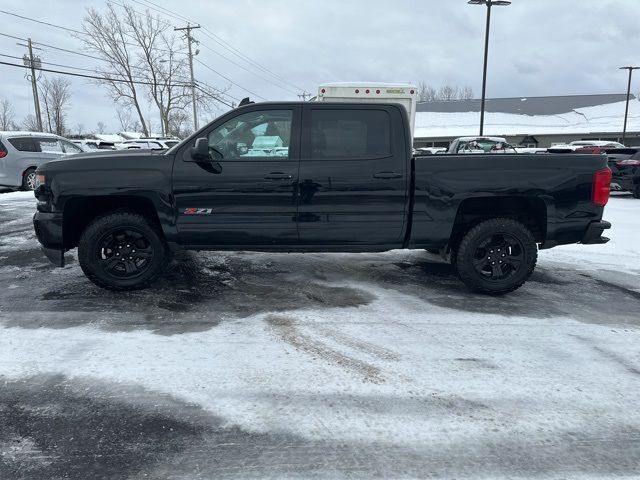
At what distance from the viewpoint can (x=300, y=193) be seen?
15.5 feet

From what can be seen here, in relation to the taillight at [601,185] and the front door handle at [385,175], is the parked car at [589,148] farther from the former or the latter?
the front door handle at [385,175]

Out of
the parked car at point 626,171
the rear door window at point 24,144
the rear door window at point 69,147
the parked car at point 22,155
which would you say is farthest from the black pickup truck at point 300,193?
the rear door window at point 69,147

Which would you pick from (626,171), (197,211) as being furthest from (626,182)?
(197,211)

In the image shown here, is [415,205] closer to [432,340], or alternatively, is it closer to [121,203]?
[432,340]

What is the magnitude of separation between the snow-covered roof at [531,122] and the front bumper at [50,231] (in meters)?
41.2

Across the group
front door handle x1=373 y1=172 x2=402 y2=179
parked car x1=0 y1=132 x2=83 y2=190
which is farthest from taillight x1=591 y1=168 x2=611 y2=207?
parked car x1=0 y1=132 x2=83 y2=190

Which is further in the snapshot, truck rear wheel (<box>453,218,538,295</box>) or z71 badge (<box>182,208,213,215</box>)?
truck rear wheel (<box>453,218,538,295</box>)

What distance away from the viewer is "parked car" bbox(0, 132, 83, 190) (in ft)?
42.8

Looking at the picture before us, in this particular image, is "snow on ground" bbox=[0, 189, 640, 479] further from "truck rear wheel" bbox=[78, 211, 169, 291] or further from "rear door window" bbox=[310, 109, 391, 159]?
"rear door window" bbox=[310, 109, 391, 159]

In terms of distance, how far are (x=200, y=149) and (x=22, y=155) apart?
453 inches

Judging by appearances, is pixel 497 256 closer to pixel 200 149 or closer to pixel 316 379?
pixel 316 379

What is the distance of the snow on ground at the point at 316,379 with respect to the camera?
97.3 inches

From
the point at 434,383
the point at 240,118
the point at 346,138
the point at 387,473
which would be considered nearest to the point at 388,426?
the point at 387,473

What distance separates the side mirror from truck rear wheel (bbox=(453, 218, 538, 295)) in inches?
107
